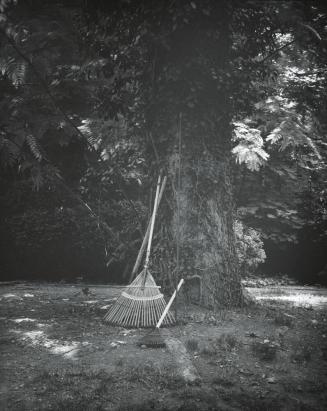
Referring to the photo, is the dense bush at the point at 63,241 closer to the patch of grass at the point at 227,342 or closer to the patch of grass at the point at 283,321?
the patch of grass at the point at 283,321

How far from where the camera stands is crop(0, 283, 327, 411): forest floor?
10.5ft

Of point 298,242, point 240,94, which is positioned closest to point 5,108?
point 240,94

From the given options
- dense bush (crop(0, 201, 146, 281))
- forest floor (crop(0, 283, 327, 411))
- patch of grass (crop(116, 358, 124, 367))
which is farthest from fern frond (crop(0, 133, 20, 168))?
dense bush (crop(0, 201, 146, 281))

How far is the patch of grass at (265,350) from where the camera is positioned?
163 inches

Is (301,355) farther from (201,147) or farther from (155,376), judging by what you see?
(201,147)

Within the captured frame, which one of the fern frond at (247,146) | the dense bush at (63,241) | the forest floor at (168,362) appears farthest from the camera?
the dense bush at (63,241)

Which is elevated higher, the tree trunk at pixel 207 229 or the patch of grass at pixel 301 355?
the tree trunk at pixel 207 229

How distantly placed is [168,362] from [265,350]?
1020mm

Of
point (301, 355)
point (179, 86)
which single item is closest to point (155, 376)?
point (301, 355)

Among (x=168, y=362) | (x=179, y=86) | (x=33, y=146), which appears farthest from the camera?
(x=179, y=86)

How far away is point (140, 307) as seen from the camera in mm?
5117

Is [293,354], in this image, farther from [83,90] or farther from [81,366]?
[83,90]

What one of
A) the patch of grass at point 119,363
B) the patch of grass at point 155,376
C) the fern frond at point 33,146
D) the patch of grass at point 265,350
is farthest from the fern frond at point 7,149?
the patch of grass at point 265,350

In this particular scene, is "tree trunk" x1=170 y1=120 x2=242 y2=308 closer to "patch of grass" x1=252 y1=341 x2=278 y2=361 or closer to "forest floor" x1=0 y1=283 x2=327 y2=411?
"forest floor" x1=0 y1=283 x2=327 y2=411
